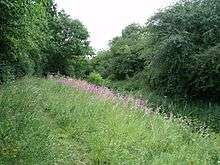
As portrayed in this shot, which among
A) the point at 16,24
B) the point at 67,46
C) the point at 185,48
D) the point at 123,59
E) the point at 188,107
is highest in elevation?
the point at 185,48

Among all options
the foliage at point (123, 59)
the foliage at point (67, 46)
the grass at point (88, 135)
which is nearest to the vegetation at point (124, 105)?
the grass at point (88, 135)

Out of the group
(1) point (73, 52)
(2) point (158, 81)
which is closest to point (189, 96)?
(2) point (158, 81)

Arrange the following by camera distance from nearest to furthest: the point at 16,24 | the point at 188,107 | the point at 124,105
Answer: the point at 16,24
the point at 124,105
the point at 188,107

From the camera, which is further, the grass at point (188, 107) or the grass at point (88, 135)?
the grass at point (188, 107)

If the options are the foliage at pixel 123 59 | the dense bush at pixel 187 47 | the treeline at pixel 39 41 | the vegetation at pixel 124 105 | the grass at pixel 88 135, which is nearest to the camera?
the grass at pixel 88 135

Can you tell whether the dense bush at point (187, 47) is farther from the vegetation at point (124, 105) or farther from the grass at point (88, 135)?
the grass at point (88, 135)

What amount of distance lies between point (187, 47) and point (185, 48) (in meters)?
0.12

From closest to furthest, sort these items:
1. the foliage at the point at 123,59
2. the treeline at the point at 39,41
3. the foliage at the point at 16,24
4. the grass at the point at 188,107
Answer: the foliage at the point at 16,24 < the treeline at the point at 39,41 < the grass at the point at 188,107 < the foliage at the point at 123,59

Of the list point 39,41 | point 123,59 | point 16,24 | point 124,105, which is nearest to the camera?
point 16,24

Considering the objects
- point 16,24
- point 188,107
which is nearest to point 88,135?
point 16,24

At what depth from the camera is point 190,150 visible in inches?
310

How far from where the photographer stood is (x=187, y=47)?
1958 centimetres

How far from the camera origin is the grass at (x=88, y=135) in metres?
5.94

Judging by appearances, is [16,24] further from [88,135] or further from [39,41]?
[39,41]
